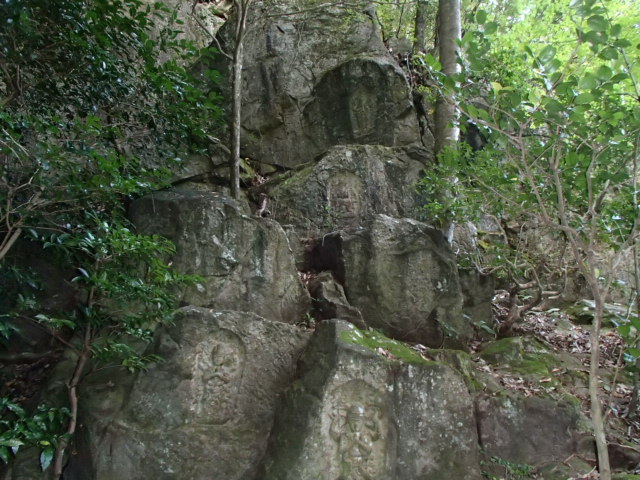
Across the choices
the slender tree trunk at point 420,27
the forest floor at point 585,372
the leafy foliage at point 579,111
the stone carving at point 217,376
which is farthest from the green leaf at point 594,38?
the slender tree trunk at point 420,27

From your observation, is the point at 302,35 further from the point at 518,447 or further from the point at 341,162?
the point at 518,447

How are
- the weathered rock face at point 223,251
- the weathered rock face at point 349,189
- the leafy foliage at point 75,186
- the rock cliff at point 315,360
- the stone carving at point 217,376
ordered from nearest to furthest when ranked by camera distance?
the leafy foliage at point 75,186 < the rock cliff at point 315,360 < the stone carving at point 217,376 < the weathered rock face at point 223,251 < the weathered rock face at point 349,189

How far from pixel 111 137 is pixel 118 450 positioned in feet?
10.9

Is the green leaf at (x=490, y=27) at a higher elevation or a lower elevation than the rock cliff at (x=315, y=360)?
higher

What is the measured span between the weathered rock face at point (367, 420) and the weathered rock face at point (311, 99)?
5.20m

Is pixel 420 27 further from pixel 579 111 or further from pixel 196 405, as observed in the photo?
pixel 196 405

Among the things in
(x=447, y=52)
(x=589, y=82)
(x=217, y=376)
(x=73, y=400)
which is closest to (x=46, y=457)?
(x=73, y=400)

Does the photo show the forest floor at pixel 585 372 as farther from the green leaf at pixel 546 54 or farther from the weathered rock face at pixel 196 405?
the weathered rock face at pixel 196 405

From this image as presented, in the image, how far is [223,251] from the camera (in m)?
5.34

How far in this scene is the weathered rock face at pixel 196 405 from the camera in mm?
3873

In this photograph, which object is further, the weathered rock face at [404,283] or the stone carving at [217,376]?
the weathered rock face at [404,283]

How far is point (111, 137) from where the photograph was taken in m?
5.12

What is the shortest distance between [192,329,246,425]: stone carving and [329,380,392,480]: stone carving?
3.29 feet

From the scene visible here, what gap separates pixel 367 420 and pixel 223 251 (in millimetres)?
2514
